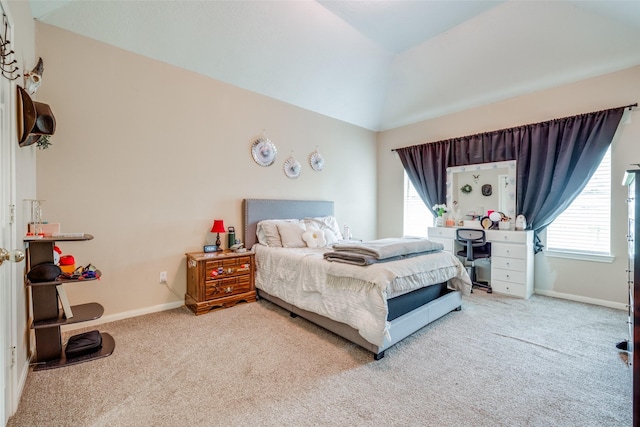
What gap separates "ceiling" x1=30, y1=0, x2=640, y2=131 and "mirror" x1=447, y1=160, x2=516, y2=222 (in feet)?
3.40

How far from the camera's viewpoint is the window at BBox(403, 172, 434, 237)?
521 cm

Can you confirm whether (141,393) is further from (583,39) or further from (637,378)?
(583,39)

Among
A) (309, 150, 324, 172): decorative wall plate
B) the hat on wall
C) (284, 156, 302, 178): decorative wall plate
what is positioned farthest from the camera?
(309, 150, 324, 172): decorative wall plate

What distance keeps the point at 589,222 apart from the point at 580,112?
1389 millimetres

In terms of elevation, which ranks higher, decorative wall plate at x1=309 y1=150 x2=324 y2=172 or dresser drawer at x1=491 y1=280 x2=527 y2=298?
decorative wall plate at x1=309 y1=150 x2=324 y2=172

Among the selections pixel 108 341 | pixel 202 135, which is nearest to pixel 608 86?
pixel 202 135

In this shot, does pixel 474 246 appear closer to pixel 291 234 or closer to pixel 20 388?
pixel 291 234

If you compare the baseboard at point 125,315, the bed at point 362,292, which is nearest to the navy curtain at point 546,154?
the bed at point 362,292

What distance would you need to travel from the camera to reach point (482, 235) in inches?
154

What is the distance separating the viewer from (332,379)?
1.97 meters

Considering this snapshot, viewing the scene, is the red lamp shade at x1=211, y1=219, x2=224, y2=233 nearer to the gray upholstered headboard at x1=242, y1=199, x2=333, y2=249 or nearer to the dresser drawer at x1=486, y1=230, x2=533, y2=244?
the gray upholstered headboard at x1=242, y1=199, x2=333, y2=249

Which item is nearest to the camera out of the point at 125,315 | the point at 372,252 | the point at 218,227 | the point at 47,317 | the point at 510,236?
the point at 47,317

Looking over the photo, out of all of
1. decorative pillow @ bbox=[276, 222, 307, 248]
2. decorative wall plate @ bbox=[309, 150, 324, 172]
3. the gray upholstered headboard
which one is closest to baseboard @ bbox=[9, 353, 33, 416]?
the gray upholstered headboard

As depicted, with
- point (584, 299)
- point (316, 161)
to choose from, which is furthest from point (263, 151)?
point (584, 299)
